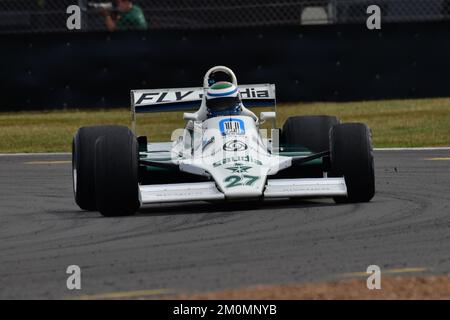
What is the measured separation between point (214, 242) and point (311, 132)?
3.37m

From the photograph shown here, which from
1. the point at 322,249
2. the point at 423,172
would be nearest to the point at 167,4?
the point at 423,172

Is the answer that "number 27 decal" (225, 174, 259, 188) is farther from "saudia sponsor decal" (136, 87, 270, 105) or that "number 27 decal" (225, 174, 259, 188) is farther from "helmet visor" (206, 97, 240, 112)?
"saudia sponsor decal" (136, 87, 270, 105)

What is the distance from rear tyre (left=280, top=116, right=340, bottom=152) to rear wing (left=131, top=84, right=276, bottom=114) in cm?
31

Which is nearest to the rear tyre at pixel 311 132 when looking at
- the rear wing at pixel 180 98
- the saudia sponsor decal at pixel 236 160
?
the rear wing at pixel 180 98

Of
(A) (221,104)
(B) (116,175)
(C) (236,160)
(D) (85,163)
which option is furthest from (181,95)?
(B) (116,175)

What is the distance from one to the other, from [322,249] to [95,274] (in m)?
1.54

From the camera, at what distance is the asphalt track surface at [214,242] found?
725 cm

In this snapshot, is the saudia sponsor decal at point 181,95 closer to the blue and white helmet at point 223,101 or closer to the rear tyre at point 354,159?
the blue and white helmet at point 223,101

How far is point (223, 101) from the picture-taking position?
11.3m

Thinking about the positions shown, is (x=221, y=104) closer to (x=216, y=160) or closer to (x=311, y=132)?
(x=311, y=132)

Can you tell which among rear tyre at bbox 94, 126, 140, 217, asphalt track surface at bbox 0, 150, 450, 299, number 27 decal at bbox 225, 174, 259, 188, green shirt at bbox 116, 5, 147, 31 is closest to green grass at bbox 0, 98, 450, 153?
green shirt at bbox 116, 5, 147, 31

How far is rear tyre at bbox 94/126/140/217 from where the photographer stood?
995cm

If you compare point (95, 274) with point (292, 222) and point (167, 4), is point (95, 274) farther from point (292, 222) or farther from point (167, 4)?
point (167, 4)
